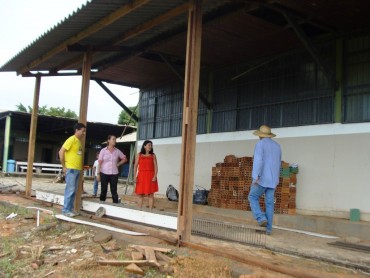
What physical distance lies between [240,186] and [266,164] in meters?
3.62

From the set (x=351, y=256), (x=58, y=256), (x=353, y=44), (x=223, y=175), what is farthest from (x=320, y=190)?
(x=58, y=256)

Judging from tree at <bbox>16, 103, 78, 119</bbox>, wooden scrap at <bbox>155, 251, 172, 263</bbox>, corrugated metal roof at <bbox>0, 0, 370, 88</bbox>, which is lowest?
wooden scrap at <bbox>155, 251, 172, 263</bbox>

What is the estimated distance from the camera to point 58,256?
6066mm

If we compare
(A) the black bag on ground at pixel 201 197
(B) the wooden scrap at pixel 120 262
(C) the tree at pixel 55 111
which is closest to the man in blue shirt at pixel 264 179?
(B) the wooden scrap at pixel 120 262

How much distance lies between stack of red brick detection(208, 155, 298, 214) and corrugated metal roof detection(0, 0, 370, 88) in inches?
116

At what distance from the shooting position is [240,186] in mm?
10531

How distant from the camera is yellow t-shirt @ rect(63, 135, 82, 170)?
830 centimetres

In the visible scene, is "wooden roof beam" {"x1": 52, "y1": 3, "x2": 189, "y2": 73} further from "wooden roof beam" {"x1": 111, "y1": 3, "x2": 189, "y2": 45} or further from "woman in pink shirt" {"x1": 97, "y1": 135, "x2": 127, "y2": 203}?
"woman in pink shirt" {"x1": 97, "y1": 135, "x2": 127, "y2": 203}

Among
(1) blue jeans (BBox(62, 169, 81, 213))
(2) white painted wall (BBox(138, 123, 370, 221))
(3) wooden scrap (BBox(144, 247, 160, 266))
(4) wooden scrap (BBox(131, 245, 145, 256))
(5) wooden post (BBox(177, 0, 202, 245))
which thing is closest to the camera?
(3) wooden scrap (BBox(144, 247, 160, 266))

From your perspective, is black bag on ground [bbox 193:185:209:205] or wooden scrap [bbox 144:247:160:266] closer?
wooden scrap [bbox 144:247:160:266]

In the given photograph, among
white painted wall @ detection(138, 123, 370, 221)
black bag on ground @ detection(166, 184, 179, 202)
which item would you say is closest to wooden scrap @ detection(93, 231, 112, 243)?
white painted wall @ detection(138, 123, 370, 221)

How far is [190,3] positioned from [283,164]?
4972 mm

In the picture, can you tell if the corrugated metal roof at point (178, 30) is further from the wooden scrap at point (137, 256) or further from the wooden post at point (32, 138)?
the wooden scrap at point (137, 256)

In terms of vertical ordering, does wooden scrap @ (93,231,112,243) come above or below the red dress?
below
